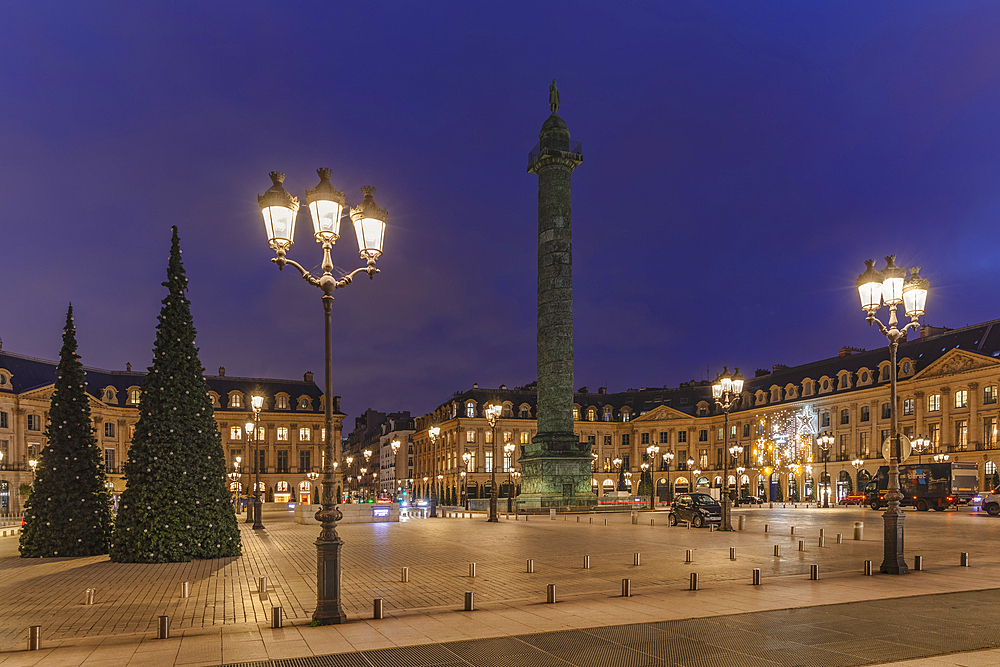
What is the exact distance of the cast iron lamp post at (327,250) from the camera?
11.8m

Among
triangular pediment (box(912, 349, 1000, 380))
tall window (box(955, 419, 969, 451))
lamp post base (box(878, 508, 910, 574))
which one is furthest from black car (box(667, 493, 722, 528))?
tall window (box(955, 419, 969, 451))

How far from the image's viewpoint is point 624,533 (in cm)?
3186

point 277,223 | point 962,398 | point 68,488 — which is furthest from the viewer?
point 962,398

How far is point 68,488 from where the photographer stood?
23141 millimetres

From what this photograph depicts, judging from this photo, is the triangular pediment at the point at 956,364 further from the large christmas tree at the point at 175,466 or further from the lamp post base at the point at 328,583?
the lamp post base at the point at 328,583

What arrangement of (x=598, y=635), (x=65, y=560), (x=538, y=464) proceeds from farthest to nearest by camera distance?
(x=538, y=464) < (x=65, y=560) < (x=598, y=635)

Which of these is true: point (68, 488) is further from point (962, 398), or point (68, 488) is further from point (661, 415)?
point (661, 415)

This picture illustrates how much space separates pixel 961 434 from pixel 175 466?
251 ft

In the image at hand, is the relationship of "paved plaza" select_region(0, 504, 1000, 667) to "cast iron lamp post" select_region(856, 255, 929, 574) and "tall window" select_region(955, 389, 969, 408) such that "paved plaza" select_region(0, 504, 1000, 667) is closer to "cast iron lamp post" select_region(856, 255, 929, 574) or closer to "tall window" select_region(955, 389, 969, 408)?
"cast iron lamp post" select_region(856, 255, 929, 574)

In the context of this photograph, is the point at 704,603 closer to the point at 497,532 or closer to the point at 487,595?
the point at 487,595

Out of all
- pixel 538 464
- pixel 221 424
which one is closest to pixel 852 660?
pixel 538 464

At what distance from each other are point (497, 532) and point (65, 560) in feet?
54.2

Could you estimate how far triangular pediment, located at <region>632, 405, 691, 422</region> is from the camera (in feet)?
366

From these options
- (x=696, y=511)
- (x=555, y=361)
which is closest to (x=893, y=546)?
(x=696, y=511)
